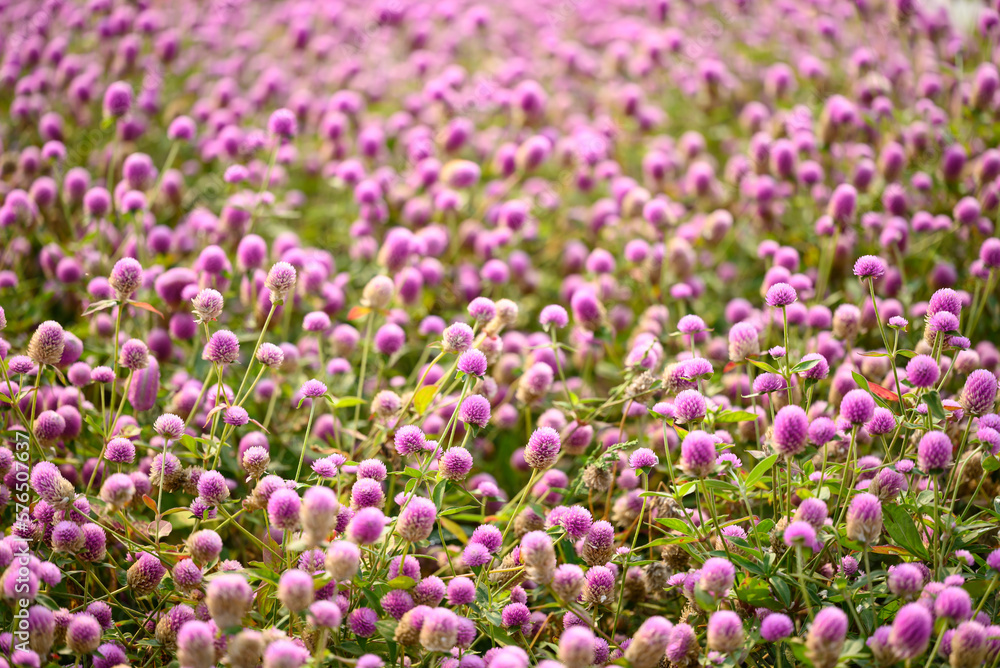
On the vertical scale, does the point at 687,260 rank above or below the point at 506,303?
below

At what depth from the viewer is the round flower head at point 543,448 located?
1941mm

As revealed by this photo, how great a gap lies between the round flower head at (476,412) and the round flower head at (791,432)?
27.8 inches

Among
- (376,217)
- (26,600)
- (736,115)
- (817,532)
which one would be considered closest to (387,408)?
(26,600)

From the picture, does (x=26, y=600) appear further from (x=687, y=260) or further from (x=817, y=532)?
(x=687, y=260)

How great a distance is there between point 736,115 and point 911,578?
3.93 metres

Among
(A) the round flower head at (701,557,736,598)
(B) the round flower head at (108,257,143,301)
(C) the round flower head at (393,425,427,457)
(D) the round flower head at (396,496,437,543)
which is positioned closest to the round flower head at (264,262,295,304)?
(B) the round flower head at (108,257,143,301)

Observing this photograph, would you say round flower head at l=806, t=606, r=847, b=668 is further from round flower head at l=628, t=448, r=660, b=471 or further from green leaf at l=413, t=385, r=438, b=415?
green leaf at l=413, t=385, r=438, b=415

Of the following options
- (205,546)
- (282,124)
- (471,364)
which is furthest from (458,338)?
(282,124)

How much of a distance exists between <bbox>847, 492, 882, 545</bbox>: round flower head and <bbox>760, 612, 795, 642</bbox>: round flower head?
8.9 inches

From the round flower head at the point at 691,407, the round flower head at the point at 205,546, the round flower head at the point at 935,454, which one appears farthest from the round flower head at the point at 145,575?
the round flower head at the point at 935,454

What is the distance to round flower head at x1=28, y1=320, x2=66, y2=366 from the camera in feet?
6.49

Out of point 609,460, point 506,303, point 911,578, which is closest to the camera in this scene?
point 911,578

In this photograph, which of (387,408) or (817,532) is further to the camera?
(387,408)

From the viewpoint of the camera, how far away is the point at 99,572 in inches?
86.2
